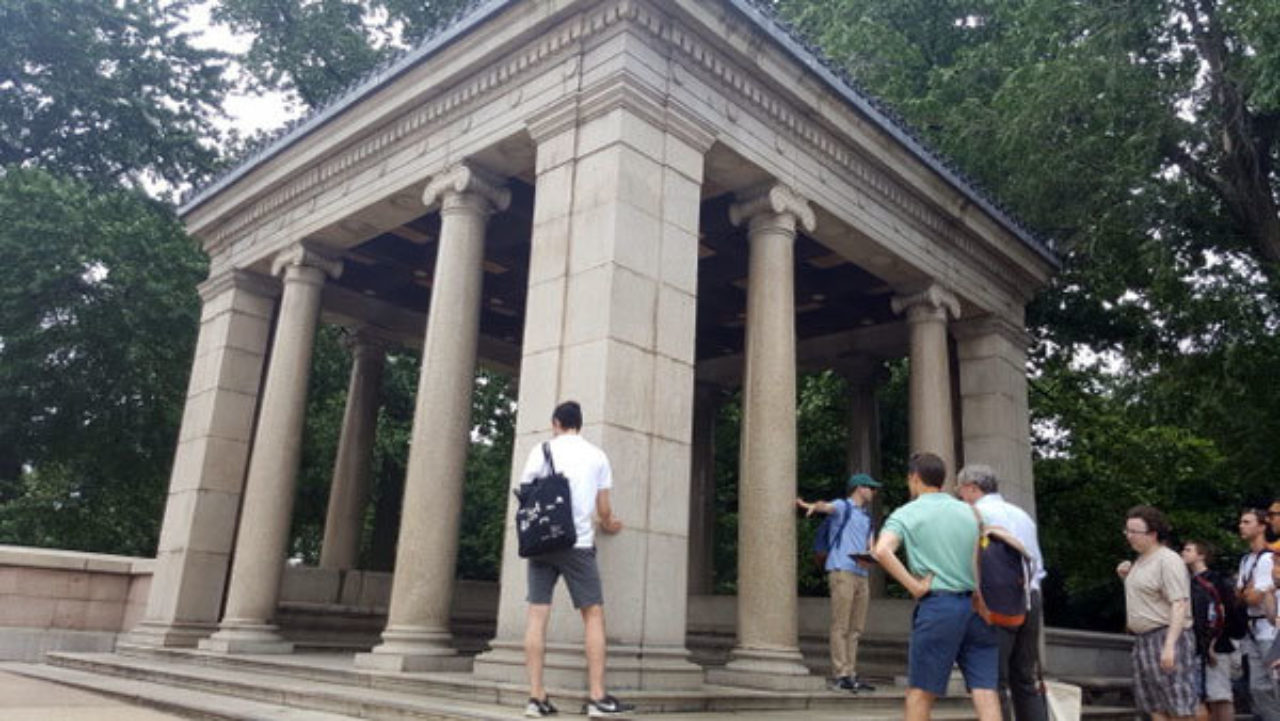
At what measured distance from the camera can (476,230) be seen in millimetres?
11539

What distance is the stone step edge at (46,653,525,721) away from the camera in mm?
7234

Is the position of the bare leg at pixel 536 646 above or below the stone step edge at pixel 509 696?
above

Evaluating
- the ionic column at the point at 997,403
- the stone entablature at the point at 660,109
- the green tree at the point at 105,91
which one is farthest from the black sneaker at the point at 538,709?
the green tree at the point at 105,91

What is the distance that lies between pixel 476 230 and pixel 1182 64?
1399 centimetres

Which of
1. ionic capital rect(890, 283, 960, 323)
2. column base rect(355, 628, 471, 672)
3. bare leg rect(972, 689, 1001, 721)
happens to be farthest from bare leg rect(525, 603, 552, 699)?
ionic capital rect(890, 283, 960, 323)

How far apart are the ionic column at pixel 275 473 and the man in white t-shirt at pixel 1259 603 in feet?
37.3

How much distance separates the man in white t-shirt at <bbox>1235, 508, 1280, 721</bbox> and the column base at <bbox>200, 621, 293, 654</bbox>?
37.2 feet

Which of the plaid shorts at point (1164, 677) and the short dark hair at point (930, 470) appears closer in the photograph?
the short dark hair at point (930, 470)

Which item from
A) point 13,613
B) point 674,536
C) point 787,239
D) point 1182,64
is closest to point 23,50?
point 13,613

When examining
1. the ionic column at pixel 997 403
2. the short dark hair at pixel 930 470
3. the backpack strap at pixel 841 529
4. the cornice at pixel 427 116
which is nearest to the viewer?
the short dark hair at pixel 930 470

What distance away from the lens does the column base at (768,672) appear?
9.70 m

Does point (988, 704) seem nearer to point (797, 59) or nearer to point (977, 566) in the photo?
point (977, 566)

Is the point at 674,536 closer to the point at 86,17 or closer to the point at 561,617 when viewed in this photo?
the point at 561,617

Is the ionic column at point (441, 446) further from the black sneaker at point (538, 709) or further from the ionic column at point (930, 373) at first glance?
the ionic column at point (930, 373)
